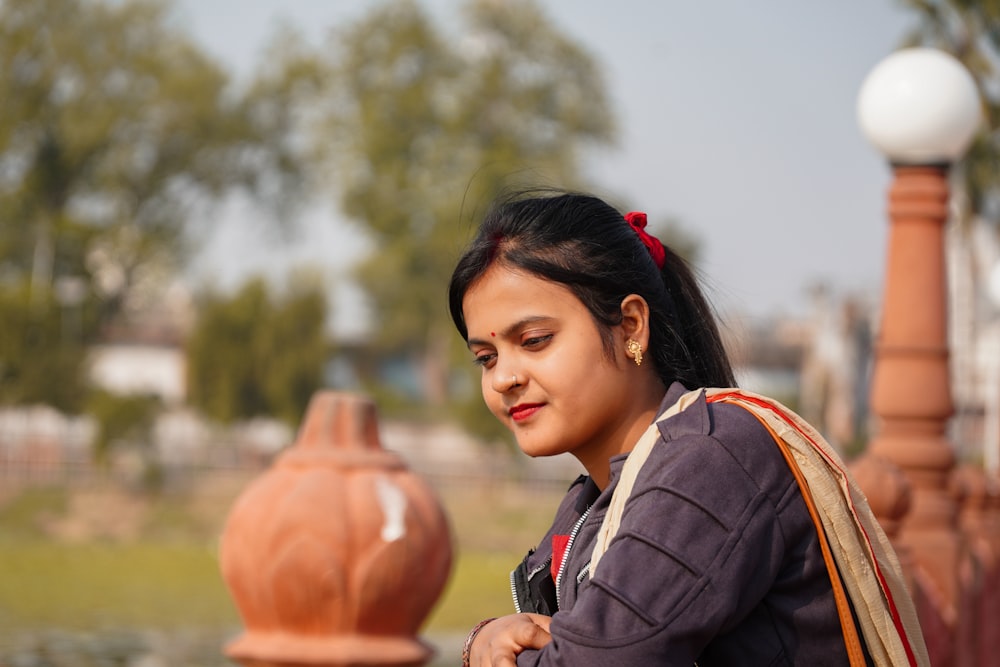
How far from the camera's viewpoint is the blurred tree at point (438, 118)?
3438cm

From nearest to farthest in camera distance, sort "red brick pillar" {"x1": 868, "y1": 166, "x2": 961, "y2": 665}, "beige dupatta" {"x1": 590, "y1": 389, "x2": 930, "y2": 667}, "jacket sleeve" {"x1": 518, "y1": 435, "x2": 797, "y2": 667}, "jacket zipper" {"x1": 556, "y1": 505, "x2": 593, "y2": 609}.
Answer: "jacket sleeve" {"x1": 518, "y1": 435, "x2": 797, "y2": 667}, "beige dupatta" {"x1": 590, "y1": 389, "x2": 930, "y2": 667}, "jacket zipper" {"x1": 556, "y1": 505, "x2": 593, "y2": 609}, "red brick pillar" {"x1": 868, "y1": 166, "x2": 961, "y2": 665}

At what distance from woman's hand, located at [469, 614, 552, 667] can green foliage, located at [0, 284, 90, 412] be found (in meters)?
28.8

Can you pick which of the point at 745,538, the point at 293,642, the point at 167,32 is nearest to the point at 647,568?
the point at 745,538

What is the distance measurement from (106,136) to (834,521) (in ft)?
115

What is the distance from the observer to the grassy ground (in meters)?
12.6

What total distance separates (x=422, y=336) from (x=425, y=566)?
35861mm

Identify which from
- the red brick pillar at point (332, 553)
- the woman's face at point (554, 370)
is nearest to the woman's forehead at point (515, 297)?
the woman's face at point (554, 370)

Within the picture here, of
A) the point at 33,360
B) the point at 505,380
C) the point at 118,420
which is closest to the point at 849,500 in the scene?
the point at 505,380

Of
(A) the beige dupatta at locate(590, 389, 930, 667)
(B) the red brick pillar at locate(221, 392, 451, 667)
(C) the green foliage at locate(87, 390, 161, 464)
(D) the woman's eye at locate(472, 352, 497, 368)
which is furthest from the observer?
(C) the green foliage at locate(87, 390, 161, 464)

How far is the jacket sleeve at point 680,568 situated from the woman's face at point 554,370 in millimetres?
240

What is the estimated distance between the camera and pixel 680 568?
4.83ft

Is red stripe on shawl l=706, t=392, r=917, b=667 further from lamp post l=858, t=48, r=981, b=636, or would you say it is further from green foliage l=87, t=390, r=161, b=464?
green foliage l=87, t=390, r=161, b=464

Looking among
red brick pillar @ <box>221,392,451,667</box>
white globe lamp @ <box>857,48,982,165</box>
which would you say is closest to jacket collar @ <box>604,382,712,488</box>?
red brick pillar @ <box>221,392,451,667</box>

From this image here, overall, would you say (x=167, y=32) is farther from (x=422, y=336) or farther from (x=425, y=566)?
(x=425, y=566)
